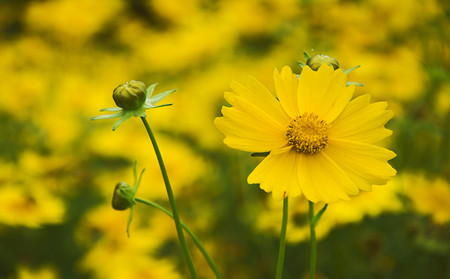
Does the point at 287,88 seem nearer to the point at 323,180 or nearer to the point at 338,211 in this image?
the point at 323,180

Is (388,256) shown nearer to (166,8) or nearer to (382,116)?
(382,116)

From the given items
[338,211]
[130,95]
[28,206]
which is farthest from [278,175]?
[28,206]

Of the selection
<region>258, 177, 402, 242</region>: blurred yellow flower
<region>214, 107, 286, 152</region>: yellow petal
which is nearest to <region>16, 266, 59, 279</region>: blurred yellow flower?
<region>258, 177, 402, 242</region>: blurred yellow flower

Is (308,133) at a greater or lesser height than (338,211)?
lesser

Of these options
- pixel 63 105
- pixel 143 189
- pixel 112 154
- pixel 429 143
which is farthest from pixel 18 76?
pixel 429 143

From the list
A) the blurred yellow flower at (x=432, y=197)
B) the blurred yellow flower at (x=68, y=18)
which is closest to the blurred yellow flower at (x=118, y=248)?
the blurred yellow flower at (x=432, y=197)

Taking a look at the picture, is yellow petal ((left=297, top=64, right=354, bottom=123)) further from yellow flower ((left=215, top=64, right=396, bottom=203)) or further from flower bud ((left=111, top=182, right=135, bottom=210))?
flower bud ((left=111, top=182, right=135, bottom=210))
